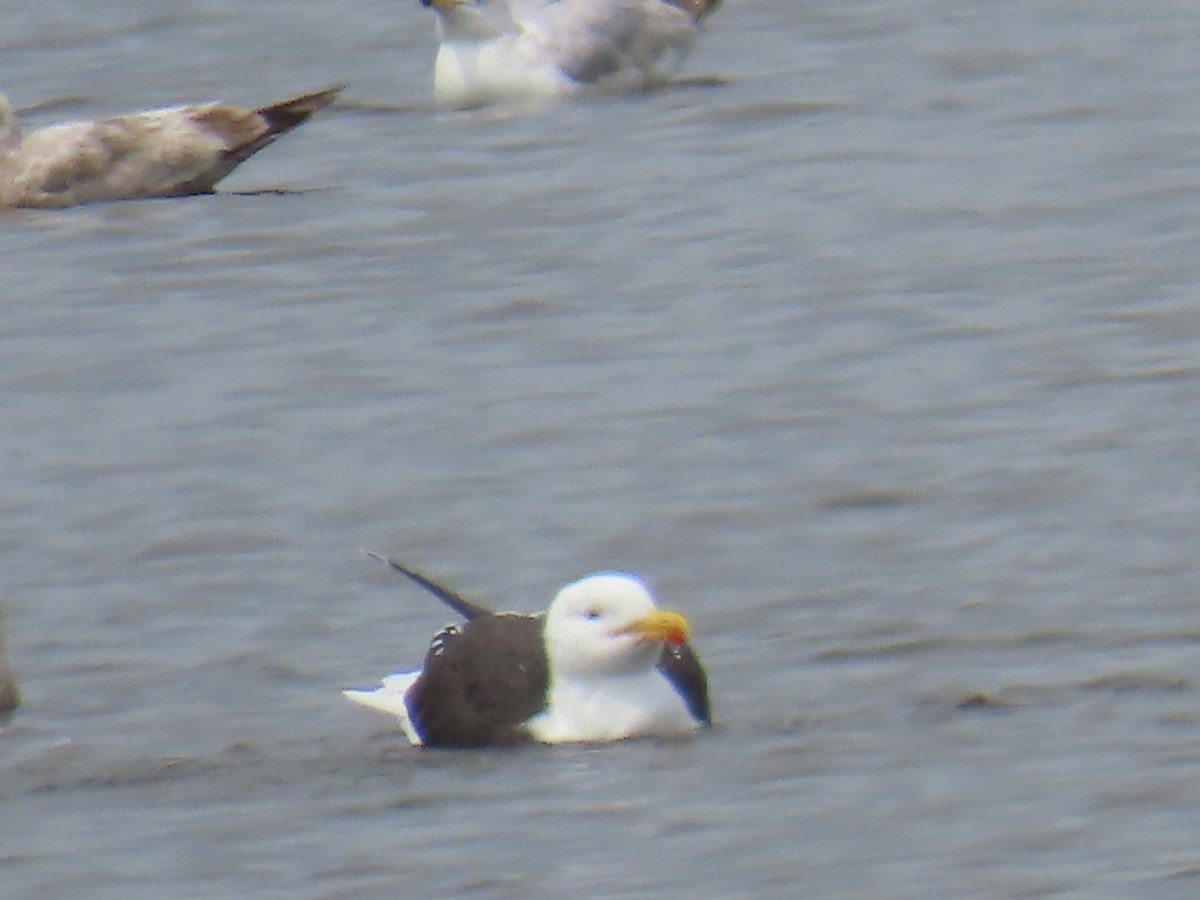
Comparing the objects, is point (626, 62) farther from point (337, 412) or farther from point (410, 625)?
point (410, 625)

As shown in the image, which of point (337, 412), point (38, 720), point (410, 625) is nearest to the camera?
point (38, 720)

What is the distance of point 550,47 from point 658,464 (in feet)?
26.8

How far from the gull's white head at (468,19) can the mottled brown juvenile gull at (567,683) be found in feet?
35.1

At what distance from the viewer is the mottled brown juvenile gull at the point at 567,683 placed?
11.4 metres

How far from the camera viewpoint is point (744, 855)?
986cm

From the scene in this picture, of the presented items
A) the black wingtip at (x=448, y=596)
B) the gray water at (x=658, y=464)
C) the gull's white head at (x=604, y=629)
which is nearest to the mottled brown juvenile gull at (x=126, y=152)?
the gray water at (x=658, y=464)

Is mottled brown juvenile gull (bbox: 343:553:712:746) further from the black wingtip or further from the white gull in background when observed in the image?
the white gull in background

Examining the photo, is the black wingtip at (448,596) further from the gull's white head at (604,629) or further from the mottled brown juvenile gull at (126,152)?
the mottled brown juvenile gull at (126,152)

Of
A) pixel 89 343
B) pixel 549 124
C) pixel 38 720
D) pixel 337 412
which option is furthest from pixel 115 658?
pixel 549 124

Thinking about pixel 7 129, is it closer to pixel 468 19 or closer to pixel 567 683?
pixel 468 19

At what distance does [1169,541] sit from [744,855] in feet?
11.1

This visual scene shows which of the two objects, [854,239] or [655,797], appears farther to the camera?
[854,239]

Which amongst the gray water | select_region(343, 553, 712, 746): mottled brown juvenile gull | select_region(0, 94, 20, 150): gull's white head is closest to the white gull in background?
the gray water

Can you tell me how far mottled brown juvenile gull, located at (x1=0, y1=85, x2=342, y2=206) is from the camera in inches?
796
